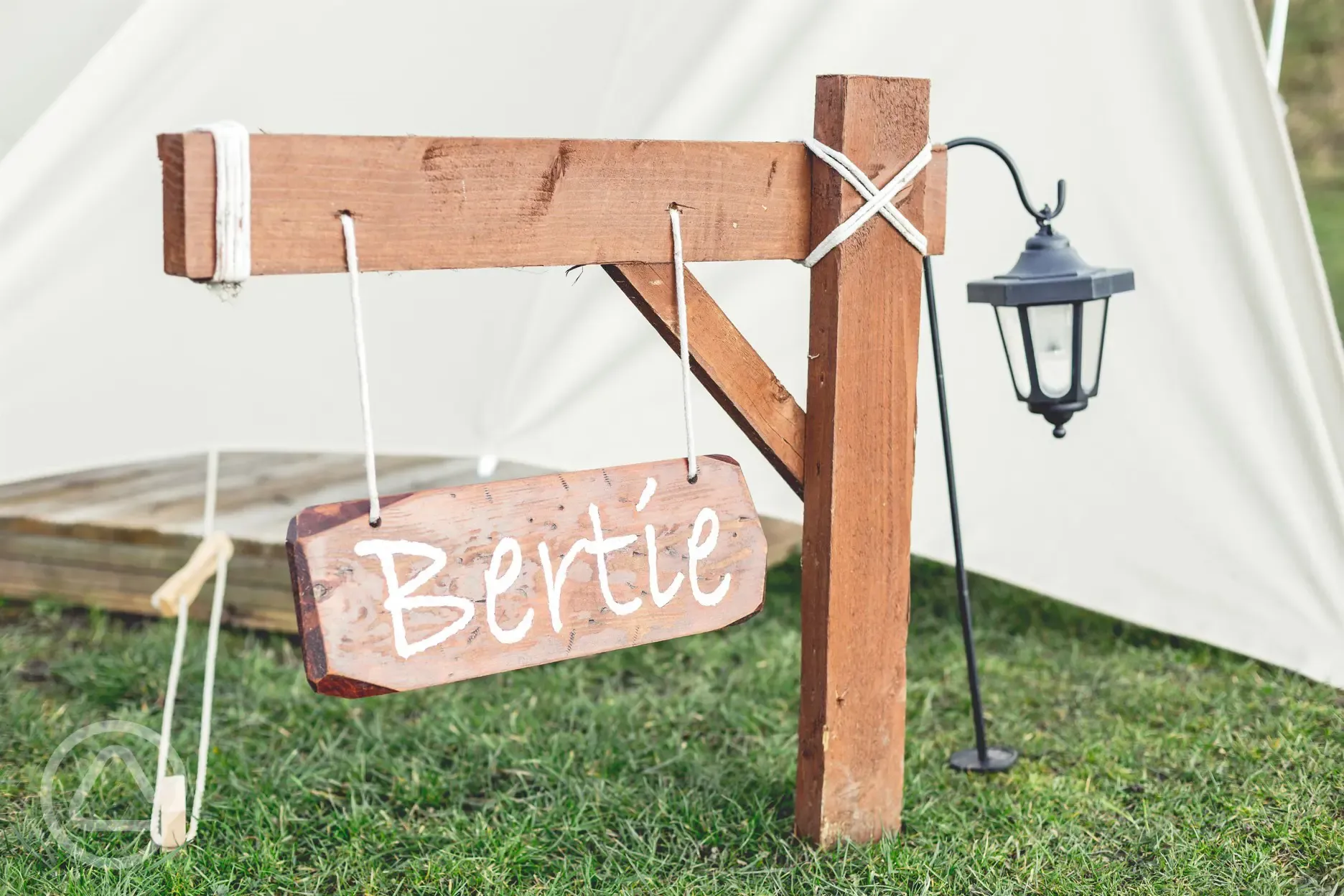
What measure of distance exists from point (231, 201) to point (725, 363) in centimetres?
65

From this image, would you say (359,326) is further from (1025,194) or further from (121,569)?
(121,569)

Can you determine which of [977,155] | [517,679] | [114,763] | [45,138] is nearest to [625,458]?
[517,679]

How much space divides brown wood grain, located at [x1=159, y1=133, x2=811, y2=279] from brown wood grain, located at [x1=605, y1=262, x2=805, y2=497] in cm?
4

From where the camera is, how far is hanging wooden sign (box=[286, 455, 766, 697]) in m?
1.34

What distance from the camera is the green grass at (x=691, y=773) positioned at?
189 cm

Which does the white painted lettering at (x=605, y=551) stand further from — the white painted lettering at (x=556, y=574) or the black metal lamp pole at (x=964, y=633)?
the black metal lamp pole at (x=964, y=633)

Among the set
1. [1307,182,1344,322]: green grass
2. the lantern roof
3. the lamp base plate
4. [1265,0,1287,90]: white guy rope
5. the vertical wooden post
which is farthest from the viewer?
[1307,182,1344,322]: green grass

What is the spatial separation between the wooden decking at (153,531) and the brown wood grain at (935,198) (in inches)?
61.4

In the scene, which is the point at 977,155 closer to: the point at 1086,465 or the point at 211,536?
the point at 1086,465

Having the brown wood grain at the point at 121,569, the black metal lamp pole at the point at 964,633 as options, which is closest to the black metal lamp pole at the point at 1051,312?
the black metal lamp pole at the point at 964,633

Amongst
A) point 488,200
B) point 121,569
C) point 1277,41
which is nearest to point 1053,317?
point 488,200

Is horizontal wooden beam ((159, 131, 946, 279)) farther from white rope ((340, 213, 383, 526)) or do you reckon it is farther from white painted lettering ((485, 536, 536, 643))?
white painted lettering ((485, 536, 536, 643))

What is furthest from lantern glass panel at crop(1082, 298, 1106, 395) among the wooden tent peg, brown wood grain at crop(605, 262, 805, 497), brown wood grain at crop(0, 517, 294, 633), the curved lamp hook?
brown wood grain at crop(0, 517, 294, 633)

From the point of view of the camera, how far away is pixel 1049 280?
6.20 feet
